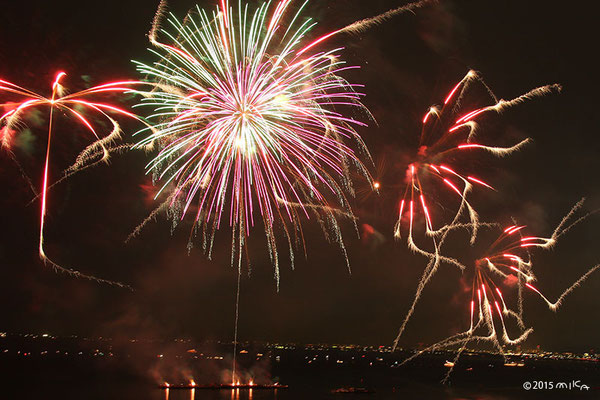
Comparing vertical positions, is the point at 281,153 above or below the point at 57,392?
above

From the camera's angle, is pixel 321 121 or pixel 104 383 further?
pixel 104 383

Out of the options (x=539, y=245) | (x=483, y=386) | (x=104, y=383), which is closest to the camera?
(x=539, y=245)

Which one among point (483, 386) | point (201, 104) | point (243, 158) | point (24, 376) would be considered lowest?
point (483, 386)

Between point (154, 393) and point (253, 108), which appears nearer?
point (253, 108)

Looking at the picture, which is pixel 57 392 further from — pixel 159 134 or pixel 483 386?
pixel 483 386

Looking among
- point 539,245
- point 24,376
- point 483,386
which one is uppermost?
point 539,245

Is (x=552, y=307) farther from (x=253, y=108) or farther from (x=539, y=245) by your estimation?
(x=253, y=108)

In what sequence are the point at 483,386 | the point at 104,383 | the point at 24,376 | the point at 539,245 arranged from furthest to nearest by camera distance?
the point at 483,386
the point at 24,376
the point at 104,383
the point at 539,245

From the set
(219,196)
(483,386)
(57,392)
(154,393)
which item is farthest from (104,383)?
(219,196)

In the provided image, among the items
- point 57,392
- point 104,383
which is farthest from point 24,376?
point 57,392
